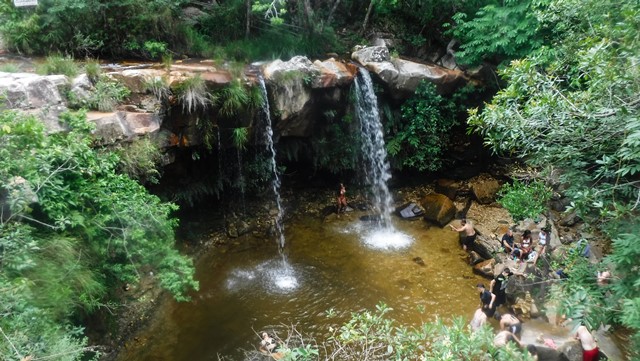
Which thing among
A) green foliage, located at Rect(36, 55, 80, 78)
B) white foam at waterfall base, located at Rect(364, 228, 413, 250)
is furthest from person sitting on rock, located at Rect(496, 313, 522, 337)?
green foliage, located at Rect(36, 55, 80, 78)

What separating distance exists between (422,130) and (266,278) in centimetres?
678

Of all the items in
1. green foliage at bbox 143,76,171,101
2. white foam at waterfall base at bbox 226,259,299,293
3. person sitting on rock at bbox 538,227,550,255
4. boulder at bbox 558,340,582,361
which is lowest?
white foam at waterfall base at bbox 226,259,299,293

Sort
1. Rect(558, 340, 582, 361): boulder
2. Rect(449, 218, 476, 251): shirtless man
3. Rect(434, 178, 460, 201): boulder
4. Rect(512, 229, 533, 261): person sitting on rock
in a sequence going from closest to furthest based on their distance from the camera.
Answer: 1. Rect(558, 340, 582, 361): boulder
2. Rect(512, 229, 533, 261): person sitting on rock
3. Rect(449, 218, 476, 251): shirtless man
4. Rect(434, 178, 460, 201): boulder

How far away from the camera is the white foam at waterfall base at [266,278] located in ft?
29.0

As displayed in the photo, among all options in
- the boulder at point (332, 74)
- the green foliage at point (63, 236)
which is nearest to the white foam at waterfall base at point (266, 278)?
the green foliage at point (63, 236)

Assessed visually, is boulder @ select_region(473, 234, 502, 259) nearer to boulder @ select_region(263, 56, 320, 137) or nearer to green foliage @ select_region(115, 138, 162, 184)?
boulder @ select_region(263, 56, 320, 137)

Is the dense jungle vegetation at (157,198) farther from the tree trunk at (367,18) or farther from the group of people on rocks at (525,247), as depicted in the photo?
the tree trunk at (367,18)

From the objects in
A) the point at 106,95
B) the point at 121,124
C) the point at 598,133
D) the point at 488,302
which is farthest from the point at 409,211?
the point at 106,95

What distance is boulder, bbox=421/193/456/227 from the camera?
36.8ft

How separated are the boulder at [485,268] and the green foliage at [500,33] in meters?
5.53

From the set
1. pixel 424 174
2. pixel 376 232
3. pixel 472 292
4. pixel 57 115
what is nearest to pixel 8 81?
pixel 57 115

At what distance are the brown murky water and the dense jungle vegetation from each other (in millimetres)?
989

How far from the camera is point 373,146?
12.4 metres

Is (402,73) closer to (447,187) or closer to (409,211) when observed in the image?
(447,187)
